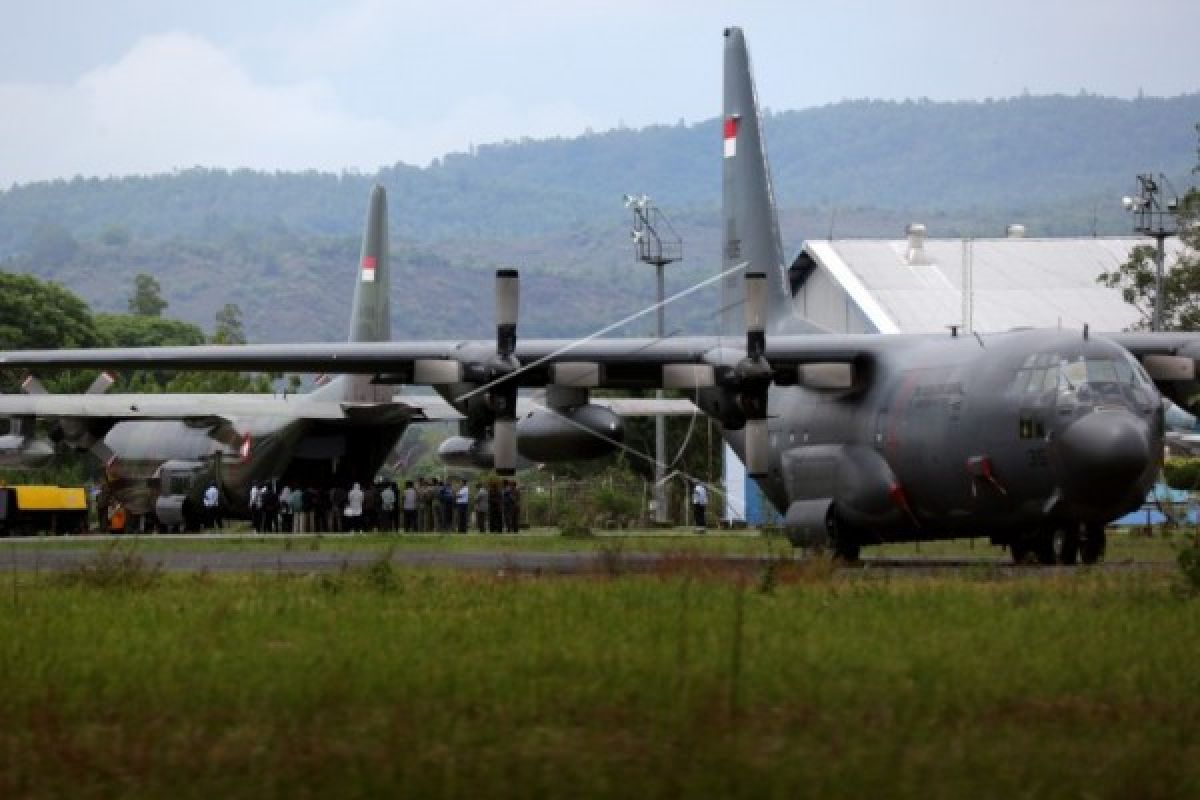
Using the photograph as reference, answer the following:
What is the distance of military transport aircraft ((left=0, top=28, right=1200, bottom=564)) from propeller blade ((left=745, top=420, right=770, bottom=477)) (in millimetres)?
27

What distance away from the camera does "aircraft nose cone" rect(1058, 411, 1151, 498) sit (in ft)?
81.7

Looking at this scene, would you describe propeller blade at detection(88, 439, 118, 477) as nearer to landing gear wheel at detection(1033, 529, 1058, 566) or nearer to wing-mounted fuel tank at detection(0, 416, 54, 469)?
wing-mounted fuel tank at detection(0, 416, 54, 469)

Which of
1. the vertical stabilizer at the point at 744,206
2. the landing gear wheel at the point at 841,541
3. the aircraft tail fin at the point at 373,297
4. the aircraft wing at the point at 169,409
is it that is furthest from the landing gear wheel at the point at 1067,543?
the aircraft wing at the point at 169,409

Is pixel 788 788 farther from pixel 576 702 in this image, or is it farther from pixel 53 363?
pixel 53 363

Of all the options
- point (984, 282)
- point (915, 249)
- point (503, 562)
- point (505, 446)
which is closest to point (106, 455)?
point (505, 446)

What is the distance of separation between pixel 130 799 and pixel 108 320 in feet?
499

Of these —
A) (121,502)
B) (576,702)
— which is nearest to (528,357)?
(576,702)

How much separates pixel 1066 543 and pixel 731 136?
36.1 ft

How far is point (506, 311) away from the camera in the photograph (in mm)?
31844

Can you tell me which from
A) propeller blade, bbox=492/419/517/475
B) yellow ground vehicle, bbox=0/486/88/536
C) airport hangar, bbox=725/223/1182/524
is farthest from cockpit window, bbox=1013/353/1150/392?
airport hangar, bbox=725/223/1182/524

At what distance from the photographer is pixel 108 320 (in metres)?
157

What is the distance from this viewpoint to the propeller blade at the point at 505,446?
1251 inches

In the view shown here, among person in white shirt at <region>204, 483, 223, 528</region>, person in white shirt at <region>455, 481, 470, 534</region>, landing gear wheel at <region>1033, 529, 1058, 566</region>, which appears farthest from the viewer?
person in white shirt at <region>204, 483, 223, 528</region>

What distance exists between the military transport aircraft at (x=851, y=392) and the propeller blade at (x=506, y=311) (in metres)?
0.06
